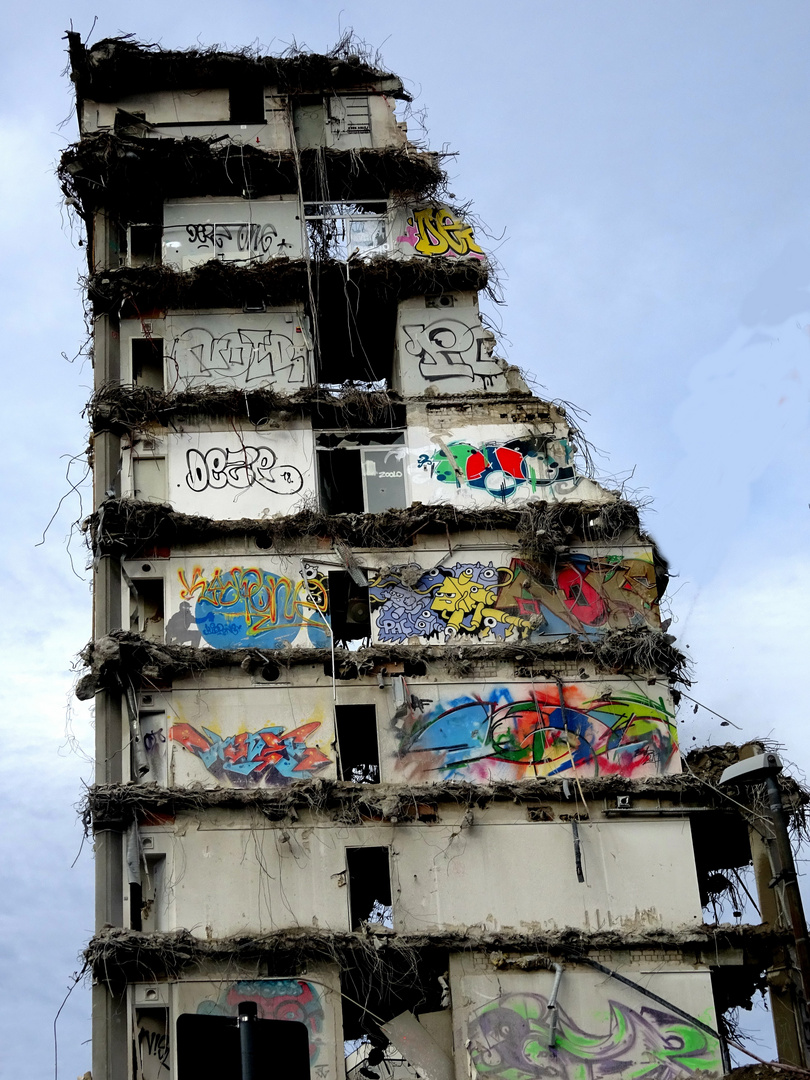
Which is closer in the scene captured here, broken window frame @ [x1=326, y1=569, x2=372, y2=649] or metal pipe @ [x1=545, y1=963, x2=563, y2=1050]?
metal pipe @ [x1=545, y1=963, x2=563, y2=1050]

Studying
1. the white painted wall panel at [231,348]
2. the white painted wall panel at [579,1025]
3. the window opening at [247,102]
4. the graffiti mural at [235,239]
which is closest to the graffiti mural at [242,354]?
the white painted wall panel at [231,348]

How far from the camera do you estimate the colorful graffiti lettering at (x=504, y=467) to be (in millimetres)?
27984

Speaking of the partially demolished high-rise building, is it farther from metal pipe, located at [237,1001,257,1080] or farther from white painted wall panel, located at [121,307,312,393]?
metal pipe, located at [237,1001,257,1080]

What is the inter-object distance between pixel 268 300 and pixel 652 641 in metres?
9.77

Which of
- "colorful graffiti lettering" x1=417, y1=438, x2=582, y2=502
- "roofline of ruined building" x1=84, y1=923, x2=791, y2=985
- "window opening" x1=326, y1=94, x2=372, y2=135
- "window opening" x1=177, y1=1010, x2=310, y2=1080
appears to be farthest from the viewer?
"window opening" x1=326, y1=94, x2=372, y2=135

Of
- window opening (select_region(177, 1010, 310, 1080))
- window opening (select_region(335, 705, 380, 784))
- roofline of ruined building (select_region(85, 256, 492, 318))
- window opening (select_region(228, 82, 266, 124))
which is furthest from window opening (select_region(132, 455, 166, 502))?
window opening (select_region(177, 1010, 310, 1080))

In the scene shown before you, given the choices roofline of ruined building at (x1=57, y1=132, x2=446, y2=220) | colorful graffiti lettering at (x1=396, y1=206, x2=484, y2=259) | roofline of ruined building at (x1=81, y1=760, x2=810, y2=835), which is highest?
roofline of ruined building at (x1=57, y1=132, x2=446, y2=220)

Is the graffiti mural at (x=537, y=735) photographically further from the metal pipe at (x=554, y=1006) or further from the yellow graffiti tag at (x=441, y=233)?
the yellow graffiti tag at (x=441, y=233)

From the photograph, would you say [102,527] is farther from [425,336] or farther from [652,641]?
[652,641]

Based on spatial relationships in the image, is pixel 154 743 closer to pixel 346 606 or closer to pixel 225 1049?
pixel 346 606

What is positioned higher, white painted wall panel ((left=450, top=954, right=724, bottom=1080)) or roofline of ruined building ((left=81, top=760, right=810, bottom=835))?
roofline of ruined building ((left=81, top=760, right=810, bottom=835))

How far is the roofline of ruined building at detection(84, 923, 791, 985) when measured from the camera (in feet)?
76.1

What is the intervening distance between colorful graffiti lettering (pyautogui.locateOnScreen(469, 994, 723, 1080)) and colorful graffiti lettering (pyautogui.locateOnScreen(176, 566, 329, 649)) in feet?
22.1

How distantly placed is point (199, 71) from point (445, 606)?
12736 millimetres
